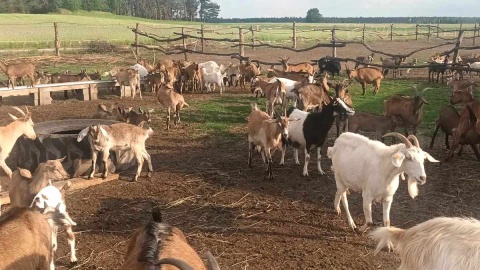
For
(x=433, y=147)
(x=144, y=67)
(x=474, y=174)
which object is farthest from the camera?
(x=144, y=67)

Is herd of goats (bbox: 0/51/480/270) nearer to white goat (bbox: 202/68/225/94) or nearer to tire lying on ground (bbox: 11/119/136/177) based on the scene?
tire lying on ground (bbox: 11/119/136/177)

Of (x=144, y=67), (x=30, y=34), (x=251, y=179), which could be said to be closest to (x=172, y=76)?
(x=144, y=67)

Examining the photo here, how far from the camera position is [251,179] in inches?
346

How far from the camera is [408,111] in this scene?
36.9 ft

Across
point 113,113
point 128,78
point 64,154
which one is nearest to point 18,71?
point 128,78

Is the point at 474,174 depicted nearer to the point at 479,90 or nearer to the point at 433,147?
the point at 433,147

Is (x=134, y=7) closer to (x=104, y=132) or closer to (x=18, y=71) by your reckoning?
(x=18, y=71)

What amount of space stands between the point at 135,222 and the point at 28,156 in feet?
11.1

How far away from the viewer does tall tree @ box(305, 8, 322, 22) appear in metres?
165

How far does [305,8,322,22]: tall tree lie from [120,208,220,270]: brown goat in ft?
550

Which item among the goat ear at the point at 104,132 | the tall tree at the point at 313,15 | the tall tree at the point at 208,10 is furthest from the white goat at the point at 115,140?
the tall tree at the point at 313,15

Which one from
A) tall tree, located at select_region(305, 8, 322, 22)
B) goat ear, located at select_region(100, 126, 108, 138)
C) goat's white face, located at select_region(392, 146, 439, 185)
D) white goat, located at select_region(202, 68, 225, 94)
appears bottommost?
white goat, located at select_region(202, 68, 225, 94)

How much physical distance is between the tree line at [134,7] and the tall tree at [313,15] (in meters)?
34.5

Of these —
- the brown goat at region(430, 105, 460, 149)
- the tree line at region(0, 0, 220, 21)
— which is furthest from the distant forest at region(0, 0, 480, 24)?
the brown goat at region(430, 105, 460, 149)
